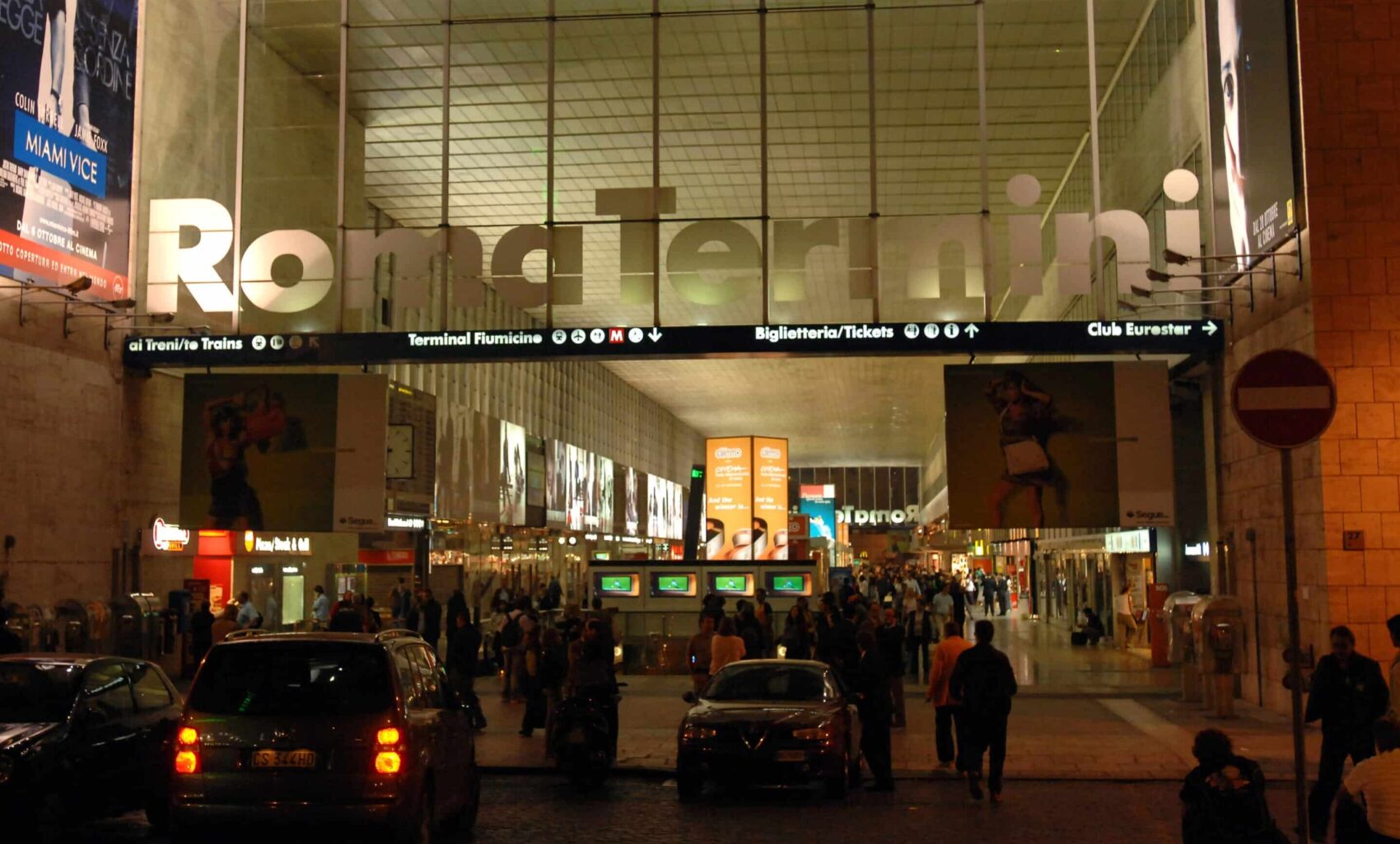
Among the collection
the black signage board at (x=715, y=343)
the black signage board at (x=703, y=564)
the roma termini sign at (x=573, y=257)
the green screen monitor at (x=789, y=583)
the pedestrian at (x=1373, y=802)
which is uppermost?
the roma termini sign at (x=573, y=257)

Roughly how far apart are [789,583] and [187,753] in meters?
17.5

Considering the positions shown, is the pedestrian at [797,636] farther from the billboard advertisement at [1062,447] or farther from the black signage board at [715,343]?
the black signage board at [715,343]

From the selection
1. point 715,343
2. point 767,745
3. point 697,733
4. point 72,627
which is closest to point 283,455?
point 72,627

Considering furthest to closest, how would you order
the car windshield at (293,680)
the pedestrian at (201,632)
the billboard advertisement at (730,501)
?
the billboard advertisement at (730,501) → the pedestrian at (201,632) → the car windshield at (293,680)

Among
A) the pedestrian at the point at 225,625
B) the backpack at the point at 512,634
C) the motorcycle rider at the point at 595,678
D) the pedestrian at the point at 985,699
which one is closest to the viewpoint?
the pedestrian at the point at 985,699

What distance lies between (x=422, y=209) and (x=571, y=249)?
10265mm

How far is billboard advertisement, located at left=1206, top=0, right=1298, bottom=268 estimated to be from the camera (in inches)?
624

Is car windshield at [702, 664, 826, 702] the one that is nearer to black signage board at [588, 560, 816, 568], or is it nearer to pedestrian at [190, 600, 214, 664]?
pedestrian at [190, 600, 214, 664]

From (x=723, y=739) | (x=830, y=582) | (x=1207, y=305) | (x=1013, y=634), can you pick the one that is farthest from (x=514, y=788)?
(x=830, y=582)

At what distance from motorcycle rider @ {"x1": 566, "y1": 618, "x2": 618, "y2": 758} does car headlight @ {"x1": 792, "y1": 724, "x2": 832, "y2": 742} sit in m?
2.15

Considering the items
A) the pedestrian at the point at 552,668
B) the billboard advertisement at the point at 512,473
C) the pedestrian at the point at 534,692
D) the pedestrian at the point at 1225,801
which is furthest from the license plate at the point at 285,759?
the billboard advertisement at the point at 512,473

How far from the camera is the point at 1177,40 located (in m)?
21.5

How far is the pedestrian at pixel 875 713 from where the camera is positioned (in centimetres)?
1207

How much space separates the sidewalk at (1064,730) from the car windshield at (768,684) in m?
1.25
